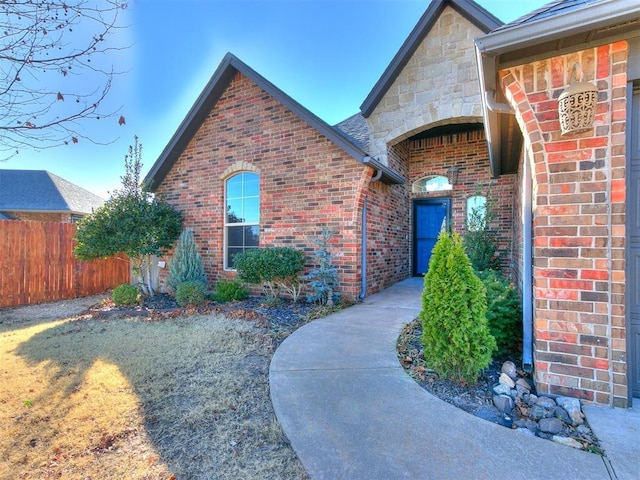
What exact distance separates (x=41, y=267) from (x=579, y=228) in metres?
10.6

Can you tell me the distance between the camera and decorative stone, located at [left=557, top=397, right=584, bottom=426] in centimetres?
227

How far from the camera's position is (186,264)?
24.5 feet

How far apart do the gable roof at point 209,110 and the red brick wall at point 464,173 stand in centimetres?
197

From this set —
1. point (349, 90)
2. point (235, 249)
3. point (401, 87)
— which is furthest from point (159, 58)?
point (349, 90)

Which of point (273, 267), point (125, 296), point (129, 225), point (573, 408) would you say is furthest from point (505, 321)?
point (129, 225)

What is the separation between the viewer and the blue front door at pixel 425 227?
9.18m

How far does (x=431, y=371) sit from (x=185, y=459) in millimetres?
2214

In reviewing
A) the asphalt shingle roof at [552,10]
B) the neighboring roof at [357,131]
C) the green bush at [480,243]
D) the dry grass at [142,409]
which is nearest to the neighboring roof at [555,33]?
the asphalt shingle roof at [552,10]

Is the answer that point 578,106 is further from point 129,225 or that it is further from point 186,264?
point 129,225

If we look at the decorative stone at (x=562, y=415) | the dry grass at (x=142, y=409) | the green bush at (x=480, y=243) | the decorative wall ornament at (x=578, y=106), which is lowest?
the dry grass at (x=142, y=409)

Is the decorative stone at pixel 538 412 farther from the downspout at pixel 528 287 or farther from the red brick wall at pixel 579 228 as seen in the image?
the downspout at pixel 528 287

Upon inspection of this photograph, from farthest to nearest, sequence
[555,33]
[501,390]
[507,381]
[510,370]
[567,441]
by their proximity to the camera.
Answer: [510,370] → [507,381] → [501,390] → [555,33] → [567,441]

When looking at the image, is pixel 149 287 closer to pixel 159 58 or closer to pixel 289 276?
pixel 289 276

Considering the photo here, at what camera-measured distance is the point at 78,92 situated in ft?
8.98
